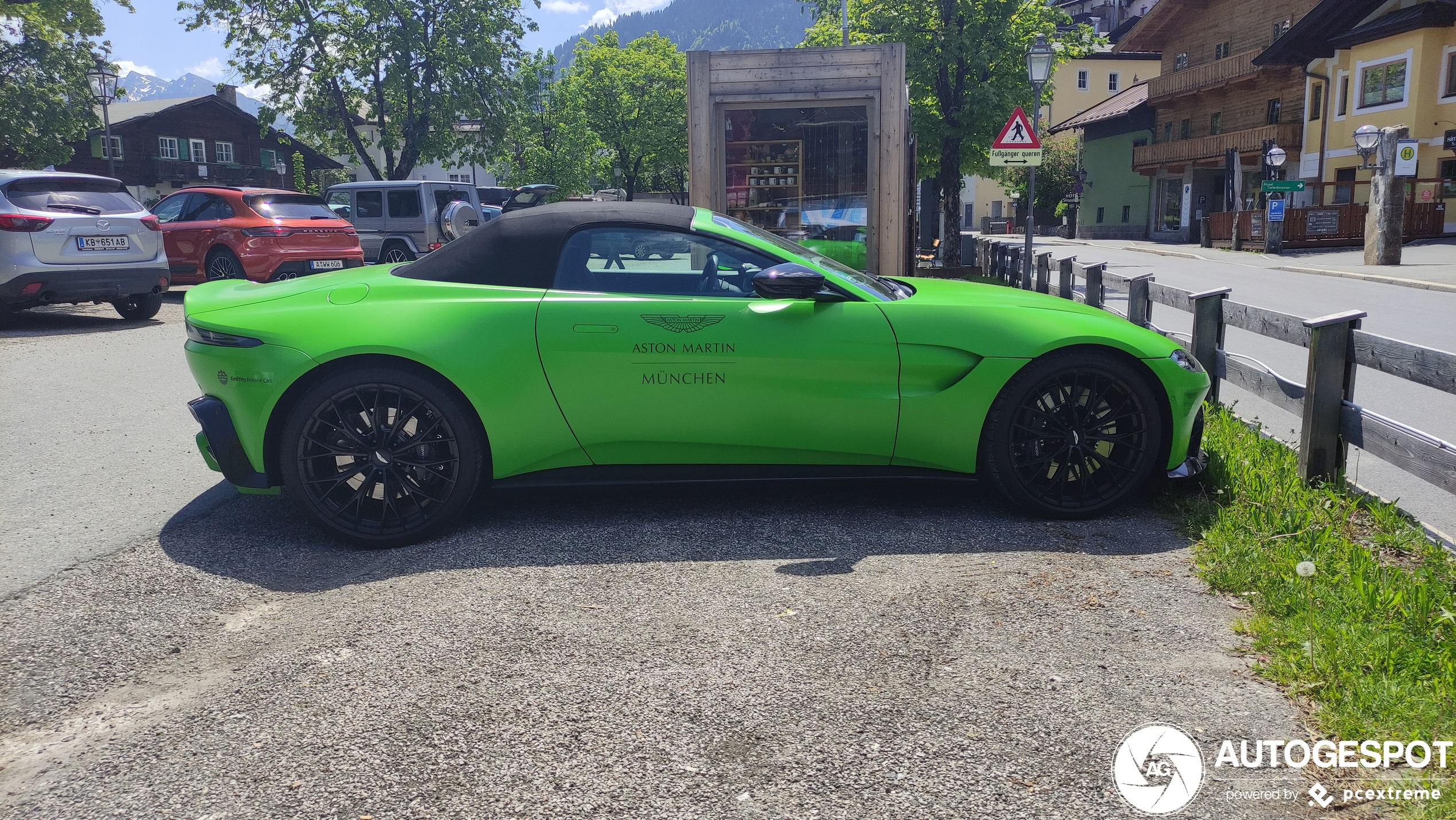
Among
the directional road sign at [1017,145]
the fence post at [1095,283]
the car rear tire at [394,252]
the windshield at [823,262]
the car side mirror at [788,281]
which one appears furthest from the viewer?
the car rear tire at [394,252]

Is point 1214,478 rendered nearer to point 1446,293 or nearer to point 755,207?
point 755,207

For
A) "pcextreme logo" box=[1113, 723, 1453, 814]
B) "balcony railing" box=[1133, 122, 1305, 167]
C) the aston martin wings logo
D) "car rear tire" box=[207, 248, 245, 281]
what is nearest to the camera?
"pcextreme logo" box=[1113, 723, 1453, 814]

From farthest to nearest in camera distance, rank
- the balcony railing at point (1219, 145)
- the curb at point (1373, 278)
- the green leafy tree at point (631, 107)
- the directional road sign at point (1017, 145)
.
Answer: the green leafy tree at point (631, 107)
the balcony railing at point (1219, 145)
the curb at point (1373, 278)
the directional road sign at point (1017, 145)

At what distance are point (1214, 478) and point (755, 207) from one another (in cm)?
764

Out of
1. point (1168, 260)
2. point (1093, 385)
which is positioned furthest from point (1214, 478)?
point (1168, 260)

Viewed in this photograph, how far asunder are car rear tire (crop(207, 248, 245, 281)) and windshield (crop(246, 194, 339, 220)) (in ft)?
2.44

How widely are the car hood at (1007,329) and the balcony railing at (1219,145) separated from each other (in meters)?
42.2

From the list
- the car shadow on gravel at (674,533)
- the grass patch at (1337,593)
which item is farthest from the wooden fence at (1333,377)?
the car shadow on gravel at (674,533)

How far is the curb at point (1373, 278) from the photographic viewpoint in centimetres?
A: 1822

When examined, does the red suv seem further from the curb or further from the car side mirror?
the curb

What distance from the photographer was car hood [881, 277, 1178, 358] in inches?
176

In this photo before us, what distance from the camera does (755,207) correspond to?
11.9m

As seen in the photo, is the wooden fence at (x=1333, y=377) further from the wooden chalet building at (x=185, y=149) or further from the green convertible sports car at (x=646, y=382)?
the wooden chalet building at (x=185, y=149)

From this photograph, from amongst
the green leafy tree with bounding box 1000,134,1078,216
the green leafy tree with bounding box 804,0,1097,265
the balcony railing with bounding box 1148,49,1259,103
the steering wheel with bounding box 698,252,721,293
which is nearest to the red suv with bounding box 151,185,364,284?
the steering wheel with bounding box 698,252,721,293
